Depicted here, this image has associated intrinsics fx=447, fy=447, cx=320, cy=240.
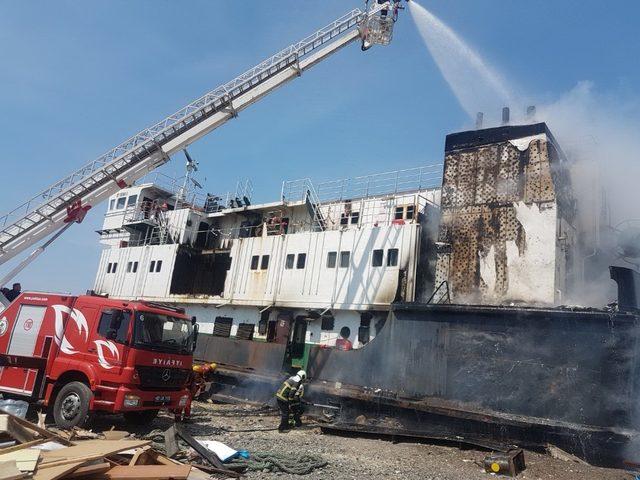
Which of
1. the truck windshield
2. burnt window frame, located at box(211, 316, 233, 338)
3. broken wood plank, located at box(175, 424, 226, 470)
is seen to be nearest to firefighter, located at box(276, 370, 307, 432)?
the truck windshield

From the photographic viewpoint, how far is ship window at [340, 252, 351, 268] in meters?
16.8

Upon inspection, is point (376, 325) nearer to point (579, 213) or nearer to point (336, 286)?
point (336, 286)

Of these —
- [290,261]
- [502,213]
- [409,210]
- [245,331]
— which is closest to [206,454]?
[502,213]

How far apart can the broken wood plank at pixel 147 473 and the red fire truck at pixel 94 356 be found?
10.5 ft

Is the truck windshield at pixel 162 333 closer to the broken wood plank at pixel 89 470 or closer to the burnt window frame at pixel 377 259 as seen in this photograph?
the broken wood plank at pixel 89 470

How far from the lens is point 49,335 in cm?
893

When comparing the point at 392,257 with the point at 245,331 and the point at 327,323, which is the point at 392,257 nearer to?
the point at 327,323

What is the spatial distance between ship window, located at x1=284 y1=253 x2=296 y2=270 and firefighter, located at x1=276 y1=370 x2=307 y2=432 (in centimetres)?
803

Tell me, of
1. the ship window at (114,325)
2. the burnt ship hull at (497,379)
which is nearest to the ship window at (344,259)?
the burnt ship hull at (497,379)

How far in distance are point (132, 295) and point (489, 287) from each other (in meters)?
18.1

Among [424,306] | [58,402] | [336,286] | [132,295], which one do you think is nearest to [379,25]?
[336,286]

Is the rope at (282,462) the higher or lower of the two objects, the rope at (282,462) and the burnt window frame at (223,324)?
the lower

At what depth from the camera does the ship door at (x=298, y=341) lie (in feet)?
56.5

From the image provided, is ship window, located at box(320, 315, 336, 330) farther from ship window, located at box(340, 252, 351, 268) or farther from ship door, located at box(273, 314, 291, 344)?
ship window, located at box(340, 252, 351, 268)
